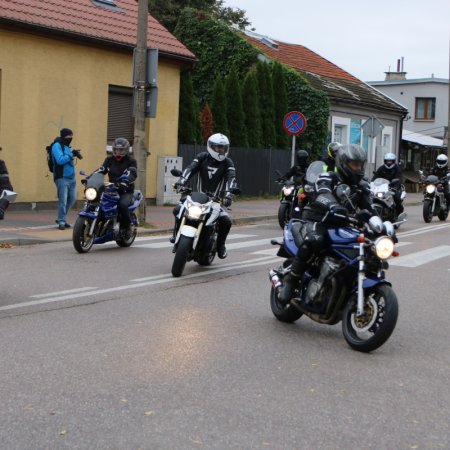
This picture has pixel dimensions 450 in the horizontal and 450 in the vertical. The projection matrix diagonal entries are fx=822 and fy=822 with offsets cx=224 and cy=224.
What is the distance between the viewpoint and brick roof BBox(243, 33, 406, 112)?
33781 millimetres

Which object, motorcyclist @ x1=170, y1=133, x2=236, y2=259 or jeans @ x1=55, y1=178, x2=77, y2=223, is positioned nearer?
motorcyclist @ x1=170, y1=133, x2=236, y2=259

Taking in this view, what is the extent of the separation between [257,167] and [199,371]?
22.4 metres

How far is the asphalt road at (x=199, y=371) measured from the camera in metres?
4.35

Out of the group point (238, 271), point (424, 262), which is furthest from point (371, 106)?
point (238, 271)

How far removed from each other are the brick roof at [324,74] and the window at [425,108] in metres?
18.8

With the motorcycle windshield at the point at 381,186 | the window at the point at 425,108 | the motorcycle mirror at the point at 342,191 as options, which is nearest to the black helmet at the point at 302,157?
the motorcycle windshield at the point at 381,186

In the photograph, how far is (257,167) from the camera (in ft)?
91.0

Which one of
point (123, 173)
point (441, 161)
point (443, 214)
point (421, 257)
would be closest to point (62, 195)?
point (123, 173)

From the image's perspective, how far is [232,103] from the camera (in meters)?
27.9

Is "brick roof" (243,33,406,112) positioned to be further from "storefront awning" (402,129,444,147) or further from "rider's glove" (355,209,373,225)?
"rider's glove" (355,209,373,225)

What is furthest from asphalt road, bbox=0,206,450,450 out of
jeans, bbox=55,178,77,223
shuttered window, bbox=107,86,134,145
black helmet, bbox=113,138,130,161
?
shuttered window, bbox=107,86,134,145

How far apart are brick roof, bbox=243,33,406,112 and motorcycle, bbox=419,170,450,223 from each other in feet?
40.0

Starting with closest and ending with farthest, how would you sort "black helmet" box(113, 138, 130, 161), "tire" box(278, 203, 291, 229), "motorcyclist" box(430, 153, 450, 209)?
"black helmet" box(113, 138, 130, 161) → "tire" box(278, 203, 291, 229) → "motorcyclist" box(430, 153, 450, 209)

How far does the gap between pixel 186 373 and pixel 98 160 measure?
15.2m
